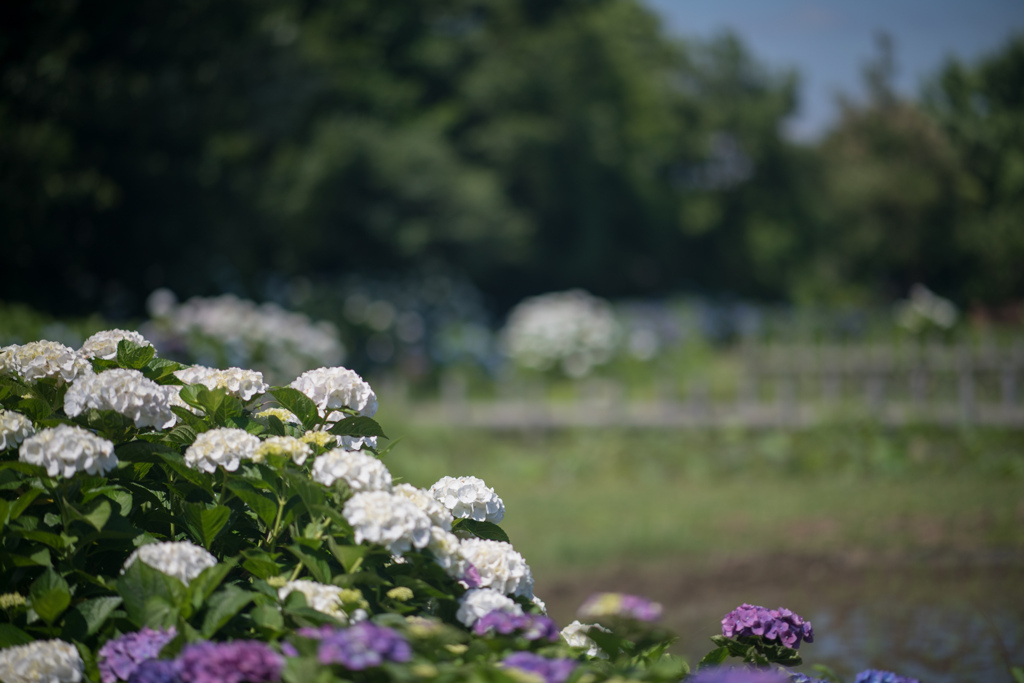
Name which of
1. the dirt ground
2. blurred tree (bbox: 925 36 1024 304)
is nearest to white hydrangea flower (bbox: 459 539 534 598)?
the dirt ground

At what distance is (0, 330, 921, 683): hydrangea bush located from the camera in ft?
4.79

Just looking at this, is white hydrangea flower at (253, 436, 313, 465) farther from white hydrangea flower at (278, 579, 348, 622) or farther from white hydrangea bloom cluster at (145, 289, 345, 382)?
white hydrangea bloom cluster at (145, 289, 345, 382)

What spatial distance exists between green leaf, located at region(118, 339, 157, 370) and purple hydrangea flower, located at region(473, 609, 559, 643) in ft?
3.52

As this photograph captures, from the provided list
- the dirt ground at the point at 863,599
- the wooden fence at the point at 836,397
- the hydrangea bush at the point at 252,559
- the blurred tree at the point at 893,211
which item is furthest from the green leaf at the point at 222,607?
the blurred tree at the point at 893,211

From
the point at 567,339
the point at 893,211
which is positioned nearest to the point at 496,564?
the point at 567,339

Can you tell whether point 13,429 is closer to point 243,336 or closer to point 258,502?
point 258,502

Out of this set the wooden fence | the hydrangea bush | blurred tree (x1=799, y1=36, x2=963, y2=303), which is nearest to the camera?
the hydrangea bush

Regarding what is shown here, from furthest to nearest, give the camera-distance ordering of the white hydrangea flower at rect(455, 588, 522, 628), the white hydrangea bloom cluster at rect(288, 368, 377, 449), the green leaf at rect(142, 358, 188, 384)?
the green leaf at rect(142, 358, 188, 384), the white hydrangea bloom cluster at rect(288, 368, 377, 449), the white hydrangea flower at rect(455, 588, 522, 628)

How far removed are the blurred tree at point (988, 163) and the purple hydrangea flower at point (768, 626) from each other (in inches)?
687

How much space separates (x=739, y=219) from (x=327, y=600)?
2802 centimetres

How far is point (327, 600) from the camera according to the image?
1602 millimetres

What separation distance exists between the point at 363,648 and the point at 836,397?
365 inches

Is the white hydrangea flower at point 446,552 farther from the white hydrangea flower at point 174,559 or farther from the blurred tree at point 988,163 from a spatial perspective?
the blurred tree at point 988,163

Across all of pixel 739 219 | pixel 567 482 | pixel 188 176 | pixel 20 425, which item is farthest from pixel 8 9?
pixel 739 219
